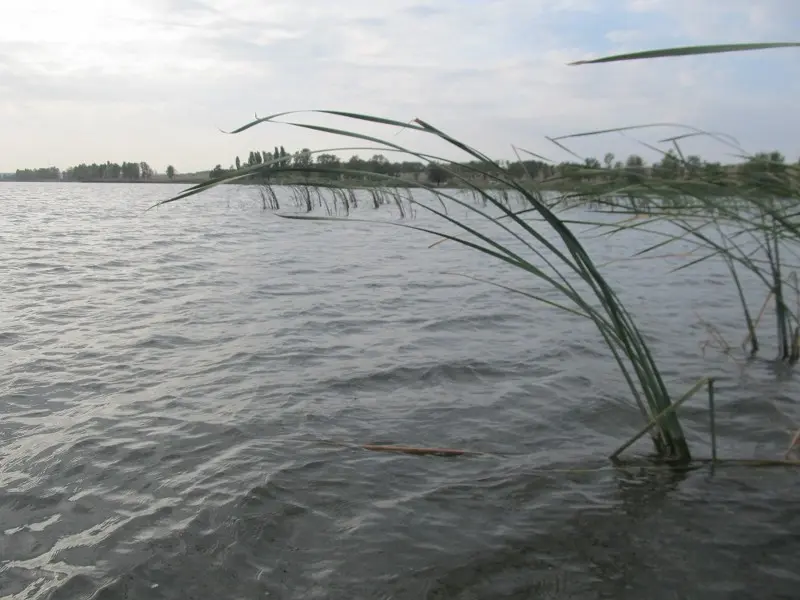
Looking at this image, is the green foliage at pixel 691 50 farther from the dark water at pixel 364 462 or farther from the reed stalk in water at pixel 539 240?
the dark water at pixel 364 462

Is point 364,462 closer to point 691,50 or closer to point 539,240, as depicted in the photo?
point 539,240

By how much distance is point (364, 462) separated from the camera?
2750 mm

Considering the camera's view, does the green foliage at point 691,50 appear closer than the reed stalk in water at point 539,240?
Yes

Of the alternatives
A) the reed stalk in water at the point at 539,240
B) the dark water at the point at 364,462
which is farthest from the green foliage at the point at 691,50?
the dark water at the point at 364,462

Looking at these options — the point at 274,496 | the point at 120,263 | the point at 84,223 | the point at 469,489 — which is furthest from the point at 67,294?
the point at 84,223

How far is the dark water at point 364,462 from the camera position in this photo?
196 cm

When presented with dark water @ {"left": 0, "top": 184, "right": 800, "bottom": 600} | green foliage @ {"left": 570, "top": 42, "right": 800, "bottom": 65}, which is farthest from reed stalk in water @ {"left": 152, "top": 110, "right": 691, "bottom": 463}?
green foliage @ {"left": 570, "top": 42, "right": 800, "bottom": 65}

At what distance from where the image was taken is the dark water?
196 cm

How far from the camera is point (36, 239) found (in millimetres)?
12477

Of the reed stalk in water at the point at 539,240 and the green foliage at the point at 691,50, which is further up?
the green foliage at the point at 691,50

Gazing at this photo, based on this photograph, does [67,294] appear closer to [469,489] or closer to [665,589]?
[469,489]

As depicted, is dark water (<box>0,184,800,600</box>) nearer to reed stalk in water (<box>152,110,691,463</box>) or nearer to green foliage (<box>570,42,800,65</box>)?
reed stalk in water (<box>152,110,691,463</box>)

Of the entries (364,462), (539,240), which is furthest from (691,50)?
(364,462)

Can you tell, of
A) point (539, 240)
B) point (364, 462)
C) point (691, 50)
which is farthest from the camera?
point (364, 462)
